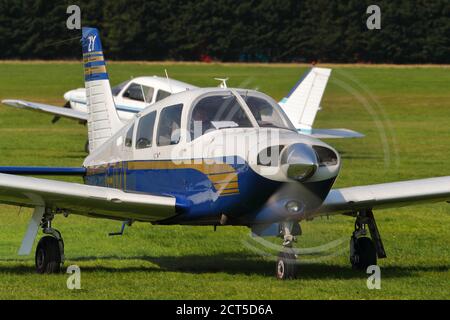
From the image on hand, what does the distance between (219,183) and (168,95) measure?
2269 centimetres

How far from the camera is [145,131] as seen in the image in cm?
1370

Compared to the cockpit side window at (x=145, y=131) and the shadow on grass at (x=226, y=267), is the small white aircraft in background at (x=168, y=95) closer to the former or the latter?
the shadow on grass at (x=226, y=267)

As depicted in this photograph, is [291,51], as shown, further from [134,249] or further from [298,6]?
[134,249]

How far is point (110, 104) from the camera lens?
1681 cm

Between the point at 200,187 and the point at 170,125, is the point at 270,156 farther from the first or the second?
the point at 170,125

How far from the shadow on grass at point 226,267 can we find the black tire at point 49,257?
0.41 m

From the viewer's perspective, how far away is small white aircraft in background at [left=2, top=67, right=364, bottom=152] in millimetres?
30328

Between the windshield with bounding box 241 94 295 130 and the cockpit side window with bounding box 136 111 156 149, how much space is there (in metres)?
1.23

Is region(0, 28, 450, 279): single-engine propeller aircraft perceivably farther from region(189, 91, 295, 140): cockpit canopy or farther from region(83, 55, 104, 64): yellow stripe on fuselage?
region(83, 55, 104, 64): yellow stripe on fuselage

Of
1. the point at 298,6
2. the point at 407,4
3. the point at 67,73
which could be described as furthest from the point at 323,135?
the point at 298,6

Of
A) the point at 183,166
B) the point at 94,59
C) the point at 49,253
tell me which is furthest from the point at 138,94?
the point at 183,166

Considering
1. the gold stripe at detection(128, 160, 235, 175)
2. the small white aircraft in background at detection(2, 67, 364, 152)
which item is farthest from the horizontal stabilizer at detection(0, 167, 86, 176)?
the small white aircraft in background at detection(2, 67, 364, 152)

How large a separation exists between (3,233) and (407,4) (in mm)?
78783

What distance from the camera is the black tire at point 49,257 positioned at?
13.4 m
